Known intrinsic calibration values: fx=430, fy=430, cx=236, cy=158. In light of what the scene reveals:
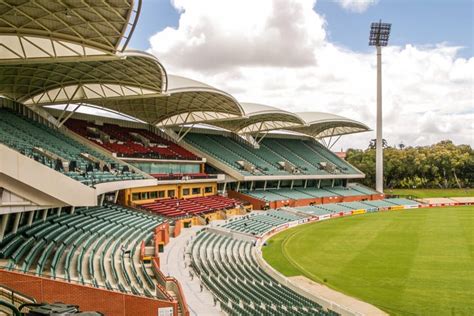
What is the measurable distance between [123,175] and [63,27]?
1452 centimetres

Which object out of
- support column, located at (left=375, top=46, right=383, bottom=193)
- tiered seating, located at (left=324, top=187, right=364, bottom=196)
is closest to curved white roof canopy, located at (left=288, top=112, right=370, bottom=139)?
support column, located at (left=375, top=46, right=383, bottom=193)

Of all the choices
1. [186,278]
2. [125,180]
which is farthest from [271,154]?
[186,278]

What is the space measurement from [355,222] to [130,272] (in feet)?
117

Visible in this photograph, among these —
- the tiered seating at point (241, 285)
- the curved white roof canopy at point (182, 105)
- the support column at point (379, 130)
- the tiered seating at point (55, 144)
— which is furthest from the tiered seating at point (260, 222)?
the support column at point (379, 130)

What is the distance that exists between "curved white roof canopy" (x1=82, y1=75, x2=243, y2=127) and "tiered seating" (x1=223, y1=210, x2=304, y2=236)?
41.5 feet

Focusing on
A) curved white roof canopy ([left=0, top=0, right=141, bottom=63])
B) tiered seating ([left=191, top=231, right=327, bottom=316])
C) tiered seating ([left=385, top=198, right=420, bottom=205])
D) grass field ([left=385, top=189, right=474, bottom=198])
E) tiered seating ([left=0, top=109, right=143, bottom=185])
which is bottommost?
tiered seating ([left=191, top=231, right=327, bottom=316])

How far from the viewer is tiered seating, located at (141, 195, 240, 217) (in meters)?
40.0

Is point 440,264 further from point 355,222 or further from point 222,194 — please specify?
point 222,194

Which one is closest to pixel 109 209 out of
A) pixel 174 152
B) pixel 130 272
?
pixel 130 272

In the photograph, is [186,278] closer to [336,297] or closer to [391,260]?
[336,297]

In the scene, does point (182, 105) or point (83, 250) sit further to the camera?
point (182, 105)

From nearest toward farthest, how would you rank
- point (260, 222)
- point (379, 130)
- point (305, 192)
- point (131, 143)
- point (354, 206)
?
point (260, 222) → point (131, 143) → point (354, 206) → point (305, 192) → point (379, 130)

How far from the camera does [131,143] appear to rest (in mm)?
49469

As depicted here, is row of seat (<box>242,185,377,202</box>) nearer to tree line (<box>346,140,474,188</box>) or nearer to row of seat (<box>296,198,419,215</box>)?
row of seat (<box>296,198,419,215</box>)
